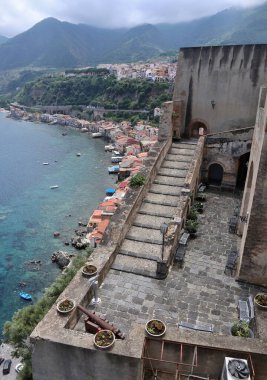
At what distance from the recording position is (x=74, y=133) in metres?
93.9

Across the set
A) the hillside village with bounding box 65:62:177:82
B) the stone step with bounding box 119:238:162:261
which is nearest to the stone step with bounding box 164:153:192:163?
the stone step with bounding box 119:238:162:261

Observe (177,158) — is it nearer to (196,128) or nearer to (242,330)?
(196,128)

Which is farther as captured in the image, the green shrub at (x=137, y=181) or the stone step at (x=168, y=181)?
the stone step at (x=168, y=181)

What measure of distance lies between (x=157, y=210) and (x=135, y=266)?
11.0ft

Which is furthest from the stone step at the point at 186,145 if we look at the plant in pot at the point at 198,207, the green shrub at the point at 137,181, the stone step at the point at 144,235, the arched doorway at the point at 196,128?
the stone step at the point at 144,235

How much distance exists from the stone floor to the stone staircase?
1.99 feet

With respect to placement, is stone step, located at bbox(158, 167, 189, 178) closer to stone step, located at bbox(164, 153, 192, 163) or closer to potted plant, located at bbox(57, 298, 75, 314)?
stone step, located at bbox(164, 153, 192, 163)

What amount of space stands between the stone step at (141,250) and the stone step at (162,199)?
256cm

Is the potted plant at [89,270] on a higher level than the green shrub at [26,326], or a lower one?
higher

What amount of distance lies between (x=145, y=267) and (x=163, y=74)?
103 meters

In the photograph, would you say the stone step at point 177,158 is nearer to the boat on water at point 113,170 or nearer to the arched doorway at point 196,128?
the arched doorway at point 196,128

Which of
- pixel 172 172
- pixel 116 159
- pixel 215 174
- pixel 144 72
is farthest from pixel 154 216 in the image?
pixel 144 72

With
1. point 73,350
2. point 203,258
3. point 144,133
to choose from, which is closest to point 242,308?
point 203,258

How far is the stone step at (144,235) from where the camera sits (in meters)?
12.5
